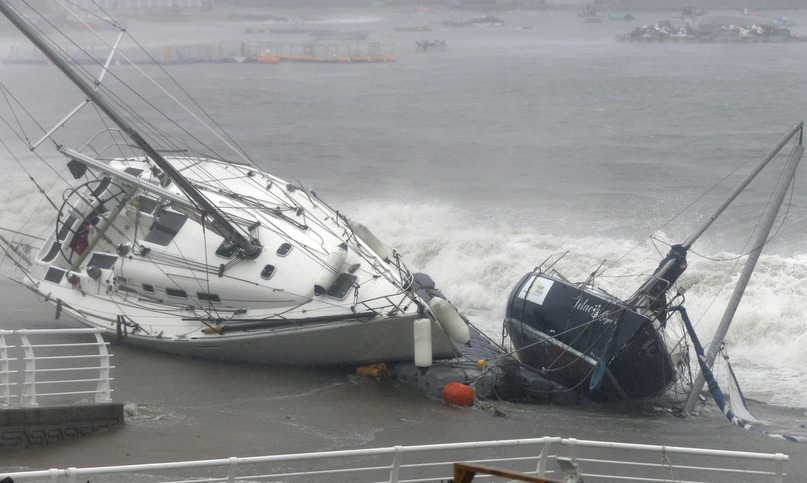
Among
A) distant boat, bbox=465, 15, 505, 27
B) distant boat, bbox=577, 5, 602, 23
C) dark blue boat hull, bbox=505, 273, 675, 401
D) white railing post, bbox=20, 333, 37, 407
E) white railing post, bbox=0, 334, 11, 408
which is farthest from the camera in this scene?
distant boat, bbox=577, 5, 602, 23

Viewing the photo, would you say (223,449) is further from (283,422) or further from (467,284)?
(467,284)

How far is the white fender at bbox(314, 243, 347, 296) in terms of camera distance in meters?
20.2

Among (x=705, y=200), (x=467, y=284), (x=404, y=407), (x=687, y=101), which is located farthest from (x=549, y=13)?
(x=404, y=407)

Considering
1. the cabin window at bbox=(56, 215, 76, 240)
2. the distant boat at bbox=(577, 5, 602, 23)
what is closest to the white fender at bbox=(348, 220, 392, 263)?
the cabin window at bbox=(56, 215, 76, 240)

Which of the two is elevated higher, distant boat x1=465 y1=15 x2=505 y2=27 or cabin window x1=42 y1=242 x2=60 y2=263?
distant boat x1=465 y1=15 x2=505 y2=27

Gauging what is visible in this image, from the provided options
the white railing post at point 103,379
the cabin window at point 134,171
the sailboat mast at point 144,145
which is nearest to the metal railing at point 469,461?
the white railing post at point 103,379

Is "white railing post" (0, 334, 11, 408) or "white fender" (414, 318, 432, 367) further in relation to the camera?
"white fender" (414, 318, 432, 367)

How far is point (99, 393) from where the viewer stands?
1524 cm

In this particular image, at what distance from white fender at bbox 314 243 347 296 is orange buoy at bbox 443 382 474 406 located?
315 cm

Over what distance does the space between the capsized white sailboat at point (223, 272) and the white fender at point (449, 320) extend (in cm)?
2

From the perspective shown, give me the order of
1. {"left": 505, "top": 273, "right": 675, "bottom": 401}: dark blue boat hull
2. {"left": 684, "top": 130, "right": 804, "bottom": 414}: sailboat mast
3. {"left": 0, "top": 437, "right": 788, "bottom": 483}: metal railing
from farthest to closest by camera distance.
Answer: {"left": 684, "top": 130, "right": 804, "bottom": 414}: sailboat mast, {"left": 505, "top": 273, "right": 675, "bottom": 401}: dark blue boat hull, {"left": 0, "top": 437, "right": 788, "bottom": 483}: metal railing

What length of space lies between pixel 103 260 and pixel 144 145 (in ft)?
10.7

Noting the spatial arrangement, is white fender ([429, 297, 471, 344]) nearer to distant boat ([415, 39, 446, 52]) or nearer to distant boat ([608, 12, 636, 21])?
distant boat ([415, 39, 446, 52])

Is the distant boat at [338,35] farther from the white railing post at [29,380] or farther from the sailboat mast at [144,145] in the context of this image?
the white railing post at [29,380]
